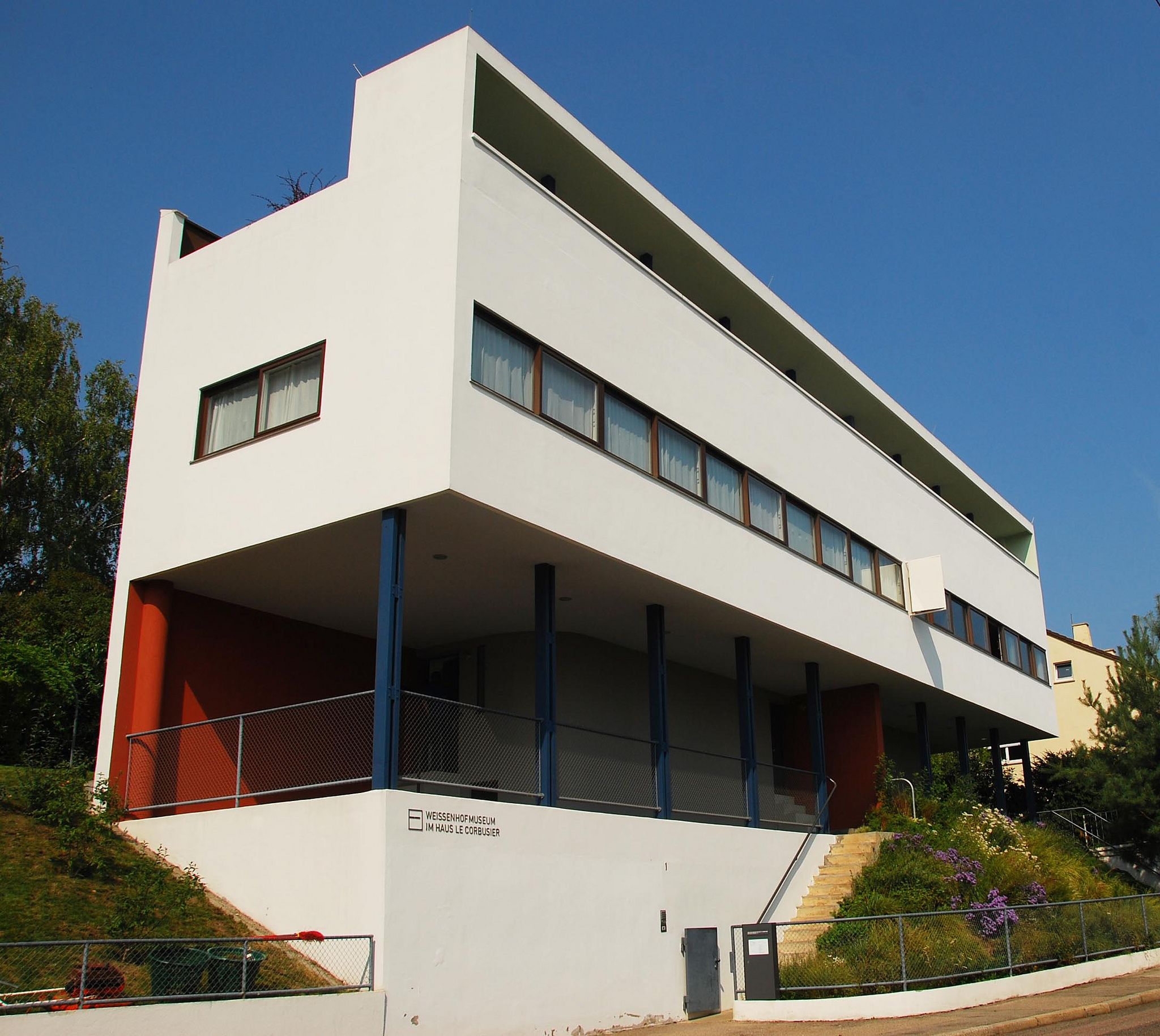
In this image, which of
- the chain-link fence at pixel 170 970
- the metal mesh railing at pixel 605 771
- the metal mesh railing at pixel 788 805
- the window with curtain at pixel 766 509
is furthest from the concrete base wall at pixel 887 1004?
the window with curtain at pixel 766 509

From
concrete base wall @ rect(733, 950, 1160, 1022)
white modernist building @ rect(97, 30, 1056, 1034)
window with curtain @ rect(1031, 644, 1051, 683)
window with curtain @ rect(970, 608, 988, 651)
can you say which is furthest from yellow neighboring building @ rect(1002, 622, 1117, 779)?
concrete base wall @ rect(733, 950, 1160, 1022)

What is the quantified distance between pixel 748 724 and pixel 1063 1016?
699cm

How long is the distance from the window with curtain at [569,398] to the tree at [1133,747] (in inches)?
752

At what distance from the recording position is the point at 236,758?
1596 cm

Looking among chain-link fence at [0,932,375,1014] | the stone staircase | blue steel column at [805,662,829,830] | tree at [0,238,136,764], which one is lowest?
chain-link fence at [0,932,375,1014]

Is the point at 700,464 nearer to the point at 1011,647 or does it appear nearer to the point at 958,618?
the point at 958,618

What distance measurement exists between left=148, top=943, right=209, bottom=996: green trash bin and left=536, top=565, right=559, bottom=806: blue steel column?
5.27 m

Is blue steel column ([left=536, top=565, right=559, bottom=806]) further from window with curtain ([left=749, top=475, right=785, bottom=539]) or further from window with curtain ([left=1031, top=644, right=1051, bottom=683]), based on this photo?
window with curtain ([left=1031, top=644, right=1051, bottom=683])

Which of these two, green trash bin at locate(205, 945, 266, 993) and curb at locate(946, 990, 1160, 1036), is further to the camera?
curb at locate(946, 990, 1160, 1036)

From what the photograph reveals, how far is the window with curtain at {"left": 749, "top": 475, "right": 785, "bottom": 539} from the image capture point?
19.9 metres

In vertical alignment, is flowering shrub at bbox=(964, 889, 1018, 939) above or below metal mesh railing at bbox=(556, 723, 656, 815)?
below

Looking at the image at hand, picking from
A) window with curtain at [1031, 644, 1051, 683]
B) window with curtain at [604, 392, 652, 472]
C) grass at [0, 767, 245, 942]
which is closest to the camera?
grass at [0, 767, 245, 942]

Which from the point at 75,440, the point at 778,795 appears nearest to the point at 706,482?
the point at 778,795

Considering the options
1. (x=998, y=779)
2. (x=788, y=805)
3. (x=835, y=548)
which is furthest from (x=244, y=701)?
(x=998, y=779)
